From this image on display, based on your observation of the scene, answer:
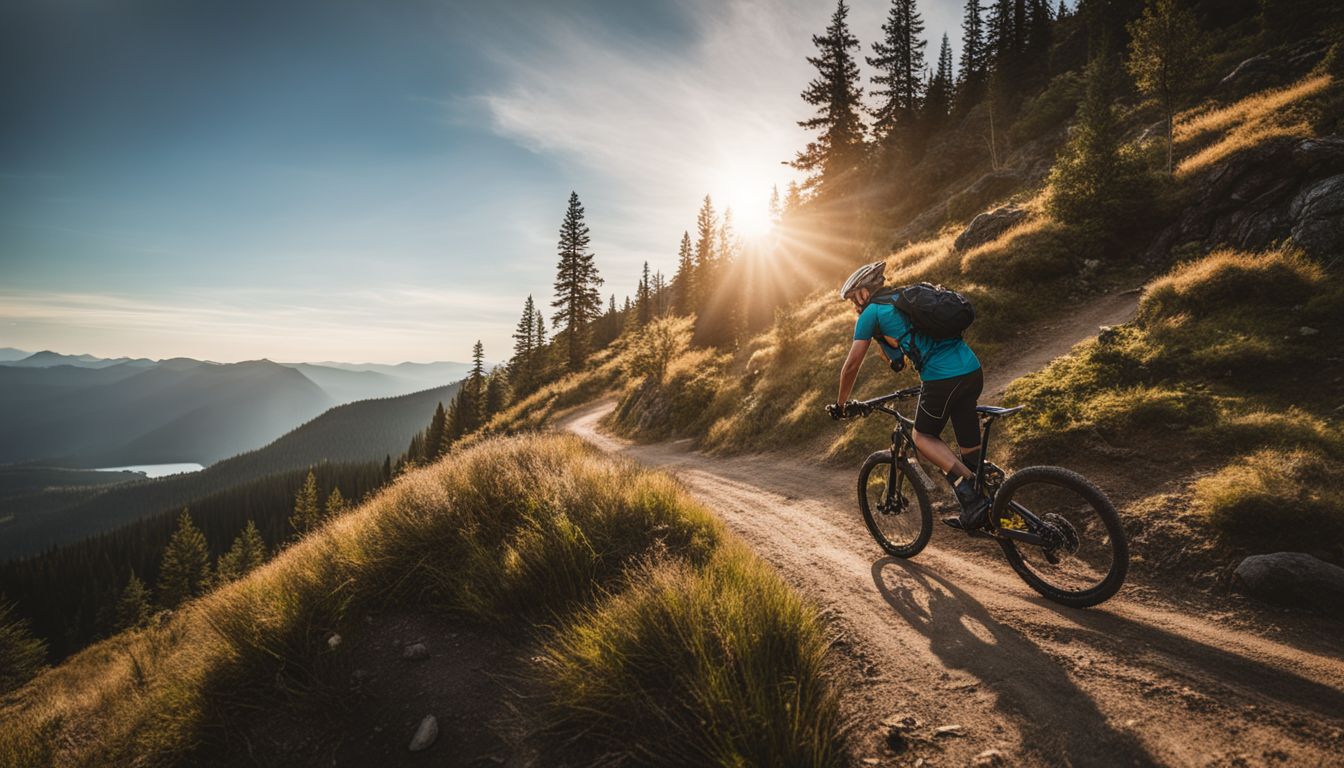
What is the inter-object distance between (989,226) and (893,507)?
670 inches

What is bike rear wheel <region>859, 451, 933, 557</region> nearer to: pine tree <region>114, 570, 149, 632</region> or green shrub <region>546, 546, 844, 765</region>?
green shrub <region>546, 546, 844, 765</region>

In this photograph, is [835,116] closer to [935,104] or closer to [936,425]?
[935,104]

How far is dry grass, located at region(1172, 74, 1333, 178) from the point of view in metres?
12.9

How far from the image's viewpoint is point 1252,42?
85.2 feet

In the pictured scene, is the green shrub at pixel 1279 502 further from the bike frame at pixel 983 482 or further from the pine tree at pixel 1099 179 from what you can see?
the pine tree at pixel 1099 179

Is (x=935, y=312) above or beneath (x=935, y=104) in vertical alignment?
beneath

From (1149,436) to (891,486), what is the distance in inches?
143

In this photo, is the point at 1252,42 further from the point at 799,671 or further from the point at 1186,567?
the point at 799,671

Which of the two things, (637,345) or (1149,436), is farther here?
(637,345)

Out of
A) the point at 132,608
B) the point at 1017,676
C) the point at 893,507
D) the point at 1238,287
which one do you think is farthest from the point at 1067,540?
the point at 132,608

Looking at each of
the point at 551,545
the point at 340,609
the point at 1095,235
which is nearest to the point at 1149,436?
the point at 551,545

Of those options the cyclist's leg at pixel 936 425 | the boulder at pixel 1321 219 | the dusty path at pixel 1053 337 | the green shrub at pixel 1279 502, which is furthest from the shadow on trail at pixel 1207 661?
the boulder at pixel 1321 219

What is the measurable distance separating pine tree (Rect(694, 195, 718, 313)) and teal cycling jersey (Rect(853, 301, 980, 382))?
1845 inches

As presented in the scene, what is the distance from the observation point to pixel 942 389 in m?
4.57
